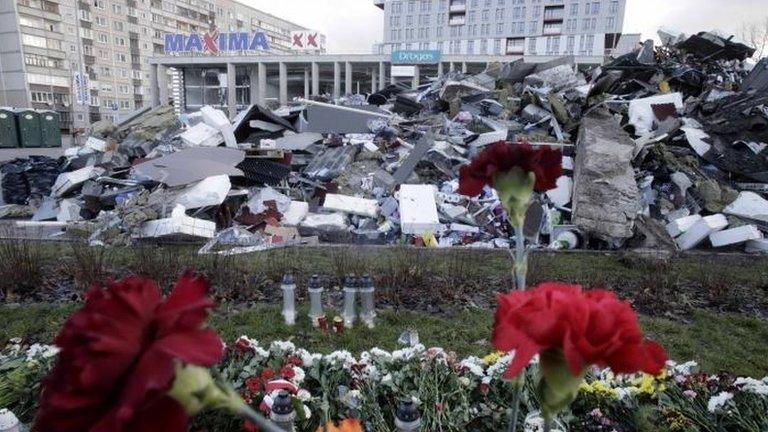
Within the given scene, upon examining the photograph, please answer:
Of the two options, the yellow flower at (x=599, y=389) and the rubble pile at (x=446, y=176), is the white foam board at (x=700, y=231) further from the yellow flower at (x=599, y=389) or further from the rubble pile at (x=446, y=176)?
the yellow flower at (x=599, y=389)

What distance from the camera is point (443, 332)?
4.30 m

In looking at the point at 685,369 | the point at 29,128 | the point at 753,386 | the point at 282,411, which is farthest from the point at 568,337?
the point at 29,128

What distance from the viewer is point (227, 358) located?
3.02m

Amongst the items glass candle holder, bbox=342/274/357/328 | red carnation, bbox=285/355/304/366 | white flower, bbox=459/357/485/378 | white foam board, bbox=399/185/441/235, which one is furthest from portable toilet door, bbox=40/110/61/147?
white flower, bbox=459/357/485/378

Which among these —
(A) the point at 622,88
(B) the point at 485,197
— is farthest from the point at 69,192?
(A) the point at 622,88

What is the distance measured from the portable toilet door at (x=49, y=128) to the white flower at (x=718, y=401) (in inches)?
1278

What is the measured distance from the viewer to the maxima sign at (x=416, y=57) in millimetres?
37812

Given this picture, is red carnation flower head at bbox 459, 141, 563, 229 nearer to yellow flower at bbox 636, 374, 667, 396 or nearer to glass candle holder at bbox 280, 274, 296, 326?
yellow flower at bbox 636, 374, 667, 396

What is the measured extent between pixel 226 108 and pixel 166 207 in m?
34.6

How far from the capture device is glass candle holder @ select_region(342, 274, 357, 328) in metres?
4.15

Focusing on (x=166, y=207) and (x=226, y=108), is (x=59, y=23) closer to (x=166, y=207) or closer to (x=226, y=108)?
(x=226, y=108)

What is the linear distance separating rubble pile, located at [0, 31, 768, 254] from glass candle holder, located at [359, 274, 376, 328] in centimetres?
170

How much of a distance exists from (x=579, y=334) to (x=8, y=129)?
107 ft

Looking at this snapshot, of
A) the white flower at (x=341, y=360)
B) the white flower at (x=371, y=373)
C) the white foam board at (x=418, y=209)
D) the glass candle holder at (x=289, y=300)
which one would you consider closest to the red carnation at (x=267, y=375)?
the white flower at (x=341, y=360)
